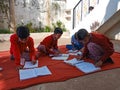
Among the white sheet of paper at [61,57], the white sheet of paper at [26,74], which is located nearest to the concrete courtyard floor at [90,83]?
the white sheet of paper at [26,74]

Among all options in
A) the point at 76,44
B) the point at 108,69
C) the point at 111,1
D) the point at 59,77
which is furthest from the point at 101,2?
the point at 59,77

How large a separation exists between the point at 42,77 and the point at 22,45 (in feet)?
3.42

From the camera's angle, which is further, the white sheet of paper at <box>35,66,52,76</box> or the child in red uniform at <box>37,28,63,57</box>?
the child in red uniform at <box>37,28,63,57</box>

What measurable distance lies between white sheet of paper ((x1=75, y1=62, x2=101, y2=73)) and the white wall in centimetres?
286

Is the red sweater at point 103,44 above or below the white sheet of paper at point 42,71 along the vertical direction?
above

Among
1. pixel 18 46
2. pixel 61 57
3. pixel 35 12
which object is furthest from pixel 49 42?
pixel 35 12

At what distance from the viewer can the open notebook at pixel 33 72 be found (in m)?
3.35

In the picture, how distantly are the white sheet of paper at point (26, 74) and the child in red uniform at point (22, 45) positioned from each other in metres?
0.24

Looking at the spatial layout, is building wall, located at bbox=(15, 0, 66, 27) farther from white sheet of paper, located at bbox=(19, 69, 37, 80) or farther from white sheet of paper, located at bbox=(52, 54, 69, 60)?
white sheet of paper, located at bbox=(19, 69, 37, 80)

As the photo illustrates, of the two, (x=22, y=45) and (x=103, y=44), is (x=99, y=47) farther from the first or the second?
(x=22, y=45)

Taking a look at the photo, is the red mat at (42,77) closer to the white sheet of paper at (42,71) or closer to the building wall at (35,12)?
the white sheet of paper at (42,71)

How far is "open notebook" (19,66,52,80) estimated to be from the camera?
11.0 ft

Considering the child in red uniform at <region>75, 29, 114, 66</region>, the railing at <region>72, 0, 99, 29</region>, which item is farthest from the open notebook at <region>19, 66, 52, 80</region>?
the railing at <region>72, 0, 99, 29</region>

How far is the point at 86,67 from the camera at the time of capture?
3816mm
